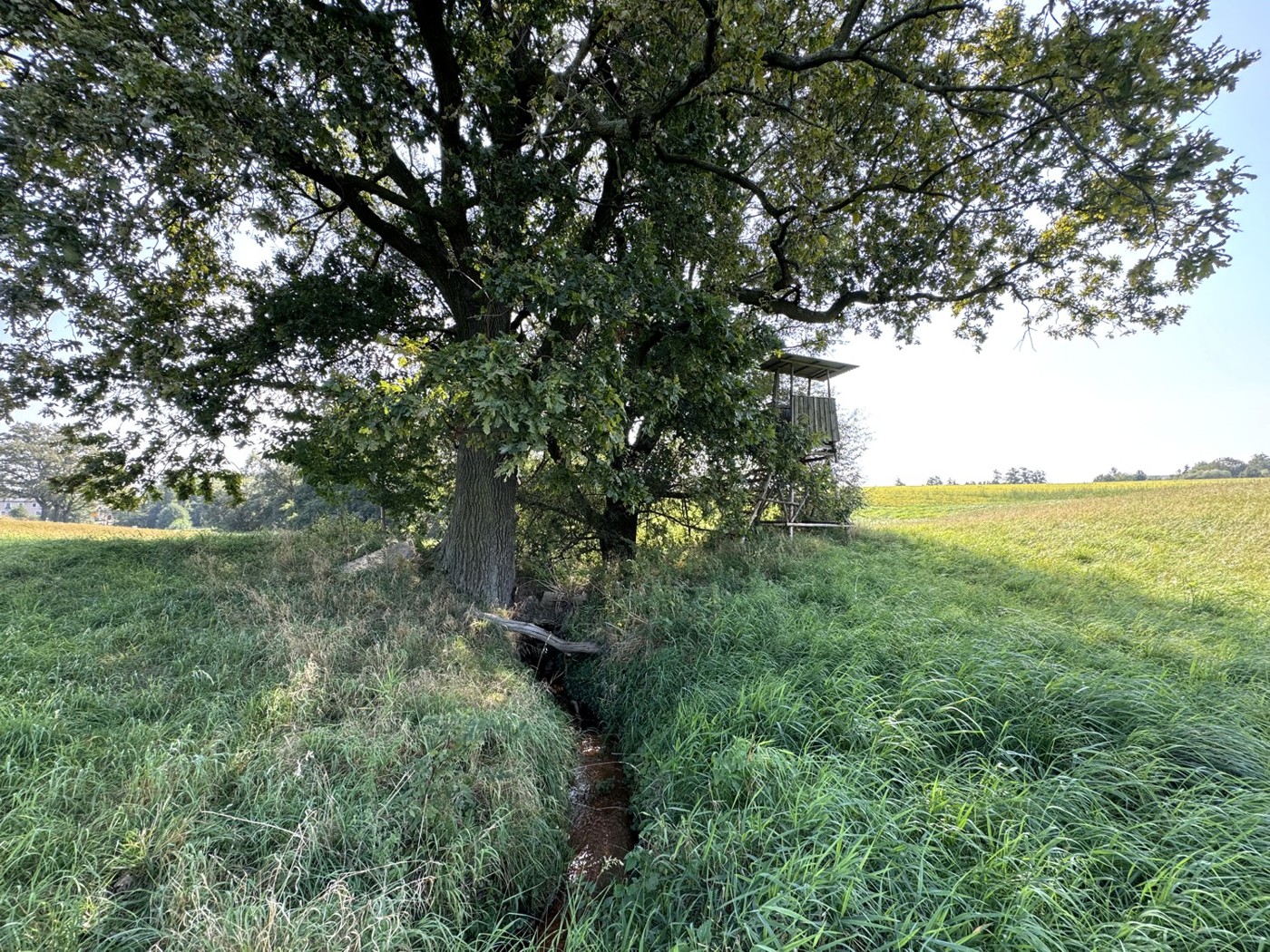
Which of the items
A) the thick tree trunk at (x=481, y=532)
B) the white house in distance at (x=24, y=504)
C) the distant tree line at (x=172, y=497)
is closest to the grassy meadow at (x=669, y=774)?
the thick tree trunk at (x=481, y=532)

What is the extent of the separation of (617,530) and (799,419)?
476cm

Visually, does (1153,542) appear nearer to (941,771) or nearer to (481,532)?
(941,771)

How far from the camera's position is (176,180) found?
5.44 meters

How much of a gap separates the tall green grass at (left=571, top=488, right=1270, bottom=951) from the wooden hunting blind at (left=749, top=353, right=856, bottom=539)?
167 inches

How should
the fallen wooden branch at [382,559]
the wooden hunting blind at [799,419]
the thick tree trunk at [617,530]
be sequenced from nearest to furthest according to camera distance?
the fallen wooden branch at [382,559] → the thick tree trunk at [617,530] → the wooden hunting blind at [799,419]

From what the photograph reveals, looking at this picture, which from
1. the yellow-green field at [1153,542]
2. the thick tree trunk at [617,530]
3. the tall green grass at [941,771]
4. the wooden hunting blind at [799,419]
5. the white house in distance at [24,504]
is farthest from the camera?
the white house in distance at [24,504]

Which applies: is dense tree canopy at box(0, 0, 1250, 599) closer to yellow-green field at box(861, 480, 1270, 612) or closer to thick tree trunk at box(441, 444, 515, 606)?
thick tree trunk at box(441, 444, 515, 606)

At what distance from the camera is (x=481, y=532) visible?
779 centimetres

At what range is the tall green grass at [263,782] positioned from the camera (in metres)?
2.29

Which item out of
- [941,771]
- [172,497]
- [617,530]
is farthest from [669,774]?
[172,497]

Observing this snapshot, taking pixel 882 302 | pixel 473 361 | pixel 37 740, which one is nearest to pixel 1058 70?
pixel 882 302

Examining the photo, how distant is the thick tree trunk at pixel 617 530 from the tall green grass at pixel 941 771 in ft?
11.2

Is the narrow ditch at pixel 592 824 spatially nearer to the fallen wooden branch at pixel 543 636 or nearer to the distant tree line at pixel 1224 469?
the fallen wooden branch at pixel 543 636

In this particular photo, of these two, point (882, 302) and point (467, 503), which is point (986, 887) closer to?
point (467, 503)
